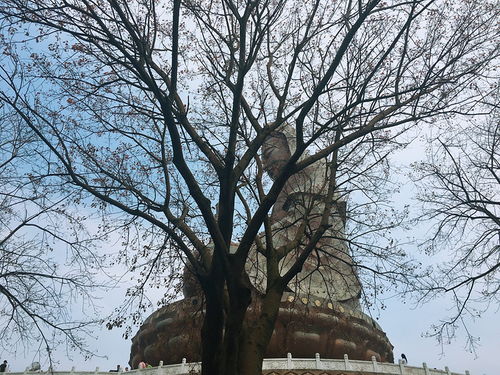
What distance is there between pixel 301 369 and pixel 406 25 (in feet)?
41.6

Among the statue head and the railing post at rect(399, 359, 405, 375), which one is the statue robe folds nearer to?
the statue head

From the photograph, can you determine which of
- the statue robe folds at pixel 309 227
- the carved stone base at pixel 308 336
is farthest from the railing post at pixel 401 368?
the statue robe folds at pixel 309 227

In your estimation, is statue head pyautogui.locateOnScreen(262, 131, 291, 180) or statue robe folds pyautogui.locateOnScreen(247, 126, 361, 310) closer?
statue robe folds pyautogui.locateOnScreen(247, 126, 361, 310)

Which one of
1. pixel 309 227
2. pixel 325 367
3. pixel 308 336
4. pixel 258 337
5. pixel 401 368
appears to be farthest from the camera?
pixel 308 336

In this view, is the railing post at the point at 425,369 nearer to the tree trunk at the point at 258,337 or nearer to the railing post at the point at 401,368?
the railing post at the point at 401,368

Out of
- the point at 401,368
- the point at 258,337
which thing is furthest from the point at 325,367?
the point at 258,337

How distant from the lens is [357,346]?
67.7 ft

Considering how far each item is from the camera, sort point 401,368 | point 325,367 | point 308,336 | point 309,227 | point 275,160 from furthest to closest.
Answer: point 308,336 < point 401,368 < point 325,367 < point 275,160 < point 309,227

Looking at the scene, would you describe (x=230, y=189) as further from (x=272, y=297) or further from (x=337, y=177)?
(x=337, y=177)

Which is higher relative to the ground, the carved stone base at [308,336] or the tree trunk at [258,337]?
the carved stone base at [308,336]

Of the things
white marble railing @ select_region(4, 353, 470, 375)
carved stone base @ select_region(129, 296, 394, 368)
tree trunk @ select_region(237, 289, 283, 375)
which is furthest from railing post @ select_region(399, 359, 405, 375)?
tree trunk @ select_region(237, 289, 283, 375)

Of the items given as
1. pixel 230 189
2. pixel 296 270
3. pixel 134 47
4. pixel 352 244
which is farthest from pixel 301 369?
pixel 134 47

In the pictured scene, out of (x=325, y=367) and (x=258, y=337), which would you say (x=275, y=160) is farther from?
(x=258, y=337)

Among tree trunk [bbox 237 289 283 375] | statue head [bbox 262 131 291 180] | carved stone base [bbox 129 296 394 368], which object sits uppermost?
statue head [bbox 262 131 291 180]
